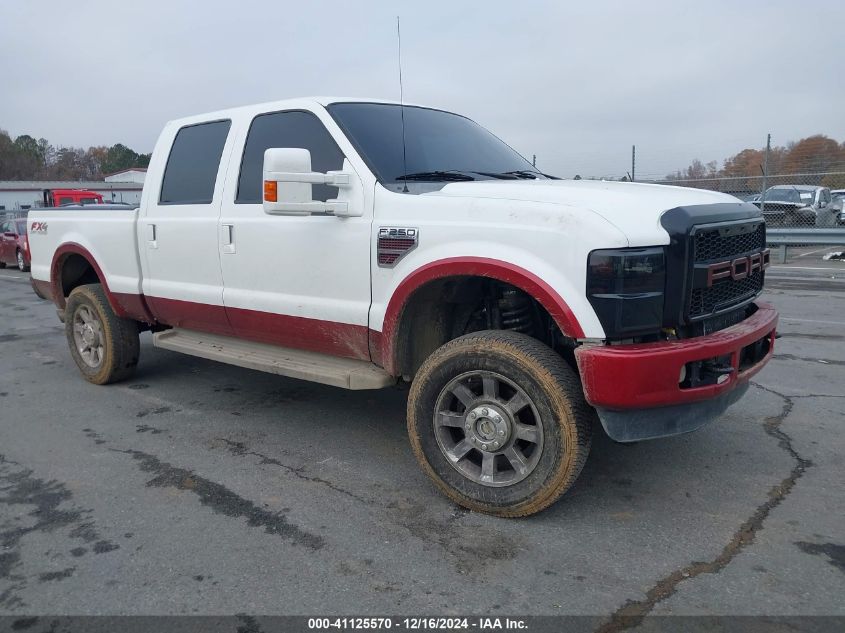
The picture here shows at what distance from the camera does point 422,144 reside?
4.30 meters

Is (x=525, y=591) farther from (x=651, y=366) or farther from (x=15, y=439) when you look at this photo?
(x=15, y=439)

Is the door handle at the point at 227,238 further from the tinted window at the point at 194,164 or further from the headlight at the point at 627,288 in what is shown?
the headlight at the point at 627,288

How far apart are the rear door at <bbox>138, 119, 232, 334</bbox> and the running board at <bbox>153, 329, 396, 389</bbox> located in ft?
0.32

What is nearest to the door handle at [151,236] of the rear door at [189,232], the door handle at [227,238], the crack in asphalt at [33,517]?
the rear door at [189,232]

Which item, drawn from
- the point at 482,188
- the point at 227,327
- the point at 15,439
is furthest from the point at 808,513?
the point at 15,439

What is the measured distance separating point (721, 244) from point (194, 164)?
351cm

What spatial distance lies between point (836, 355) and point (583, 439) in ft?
15.1

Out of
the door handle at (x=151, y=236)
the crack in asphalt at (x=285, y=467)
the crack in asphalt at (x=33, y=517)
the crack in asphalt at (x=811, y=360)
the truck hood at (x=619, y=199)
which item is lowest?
the crack in asphalt at (x=33, y=517)

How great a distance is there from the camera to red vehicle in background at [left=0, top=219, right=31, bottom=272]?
1802 cm

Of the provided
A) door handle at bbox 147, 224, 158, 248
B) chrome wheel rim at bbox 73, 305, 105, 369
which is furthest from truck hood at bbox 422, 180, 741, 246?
chrome wheel rim at bbox 73, 305, 105, 369

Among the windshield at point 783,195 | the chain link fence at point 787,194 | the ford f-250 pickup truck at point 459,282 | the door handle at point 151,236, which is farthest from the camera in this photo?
the windshield at point 783,195

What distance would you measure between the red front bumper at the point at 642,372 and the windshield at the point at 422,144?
1563 mm

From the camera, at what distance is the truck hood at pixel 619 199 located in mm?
2967

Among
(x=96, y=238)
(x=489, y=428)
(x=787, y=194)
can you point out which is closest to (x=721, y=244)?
(x=489, y=428)
